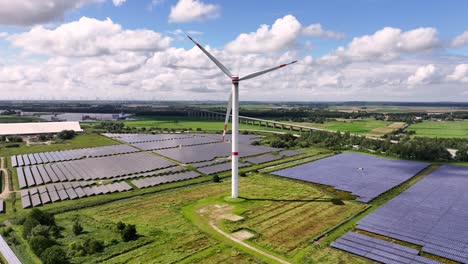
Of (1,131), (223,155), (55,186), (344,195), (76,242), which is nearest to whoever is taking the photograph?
(76,242)

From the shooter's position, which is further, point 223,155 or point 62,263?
point 223,155

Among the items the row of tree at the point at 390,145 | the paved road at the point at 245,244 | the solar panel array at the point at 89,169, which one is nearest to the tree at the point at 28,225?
the paved road at the point at 245,244

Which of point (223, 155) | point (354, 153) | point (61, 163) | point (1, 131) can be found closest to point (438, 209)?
point (354, 153)

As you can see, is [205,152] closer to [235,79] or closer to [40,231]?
[235,79]

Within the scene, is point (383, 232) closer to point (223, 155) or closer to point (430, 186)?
point (430, 186)

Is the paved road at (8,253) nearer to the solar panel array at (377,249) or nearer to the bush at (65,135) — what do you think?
the solar panel array at (377,249)

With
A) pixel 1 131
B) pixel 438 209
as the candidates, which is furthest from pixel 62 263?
pixel 1 131

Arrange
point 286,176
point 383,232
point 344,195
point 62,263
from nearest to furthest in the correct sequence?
point 62,263 < point 383,232 < point 344,195 < point 286,176
